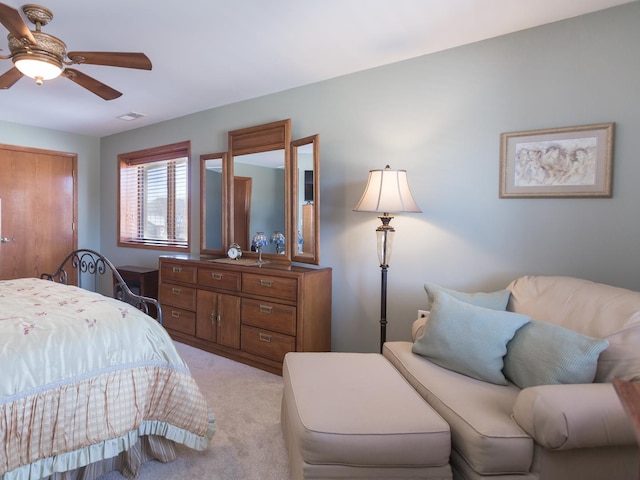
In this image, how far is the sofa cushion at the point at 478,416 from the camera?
124cm

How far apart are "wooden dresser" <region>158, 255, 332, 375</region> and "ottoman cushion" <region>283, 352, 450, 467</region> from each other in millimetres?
1075

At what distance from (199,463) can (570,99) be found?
112 inches

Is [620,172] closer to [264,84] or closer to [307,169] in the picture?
[307,169]

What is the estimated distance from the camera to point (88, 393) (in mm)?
1430

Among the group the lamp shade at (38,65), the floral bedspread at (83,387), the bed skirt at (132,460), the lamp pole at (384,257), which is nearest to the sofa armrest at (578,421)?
the lamp pole at (384,257)

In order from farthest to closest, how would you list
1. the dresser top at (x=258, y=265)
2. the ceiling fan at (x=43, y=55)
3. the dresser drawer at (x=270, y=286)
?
1. the dresser top at (x=258, y=265)
2. the dresser drawer at (x=270, y=286)
3. the ceiling fan at (x=43, y=55)

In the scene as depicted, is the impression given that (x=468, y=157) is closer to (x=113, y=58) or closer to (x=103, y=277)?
(x=113, y=58)

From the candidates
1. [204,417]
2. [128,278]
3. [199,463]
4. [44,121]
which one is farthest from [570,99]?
[44,121]

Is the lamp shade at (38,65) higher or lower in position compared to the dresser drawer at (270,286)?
higher

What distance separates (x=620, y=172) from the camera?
1975mm

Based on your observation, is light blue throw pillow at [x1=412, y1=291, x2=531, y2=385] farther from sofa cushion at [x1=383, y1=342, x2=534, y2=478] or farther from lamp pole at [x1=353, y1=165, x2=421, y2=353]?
lamp pole at [x1=353, y1=165, x2=421, y2=353]

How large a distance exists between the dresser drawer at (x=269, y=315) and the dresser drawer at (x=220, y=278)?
17cm

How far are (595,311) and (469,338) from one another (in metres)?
0.57

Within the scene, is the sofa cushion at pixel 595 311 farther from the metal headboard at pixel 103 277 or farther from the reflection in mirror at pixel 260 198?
the metal headboard at pixel 103 277
